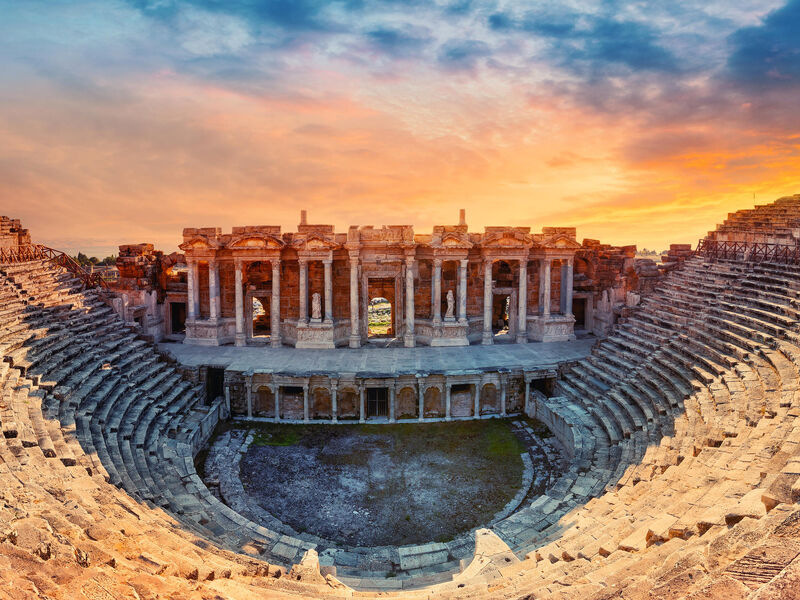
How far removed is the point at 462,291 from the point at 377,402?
7.56m

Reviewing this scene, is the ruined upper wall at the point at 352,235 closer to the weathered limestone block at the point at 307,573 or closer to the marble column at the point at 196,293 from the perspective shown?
the marble column at the point at 196,293

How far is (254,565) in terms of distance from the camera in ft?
32.8

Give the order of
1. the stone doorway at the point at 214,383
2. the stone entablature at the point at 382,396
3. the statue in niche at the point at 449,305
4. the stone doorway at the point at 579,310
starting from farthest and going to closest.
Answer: the stone doorway at the point at 579,310, the statue in niche at the point at 449,305, the stone doorway at the point at 214,383, the stone entablature at the point at 382,396

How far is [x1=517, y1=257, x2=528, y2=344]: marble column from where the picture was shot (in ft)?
89.6

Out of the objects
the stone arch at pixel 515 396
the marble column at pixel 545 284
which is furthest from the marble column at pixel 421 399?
the marble column at pixel 545 284

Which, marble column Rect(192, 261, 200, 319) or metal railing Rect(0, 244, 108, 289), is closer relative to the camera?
metal railing Rect(0, 244, 108, 289)

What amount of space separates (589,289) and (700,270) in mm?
6441

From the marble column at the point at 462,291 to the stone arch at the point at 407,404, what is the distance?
5859mm

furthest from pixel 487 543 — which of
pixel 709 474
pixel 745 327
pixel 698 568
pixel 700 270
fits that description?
pixel 700 270

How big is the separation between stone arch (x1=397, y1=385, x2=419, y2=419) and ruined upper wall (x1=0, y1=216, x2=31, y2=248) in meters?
18.2

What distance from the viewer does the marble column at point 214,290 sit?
26078 mm

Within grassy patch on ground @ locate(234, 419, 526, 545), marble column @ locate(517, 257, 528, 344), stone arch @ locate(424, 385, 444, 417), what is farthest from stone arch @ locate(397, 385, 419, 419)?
→ marble column @ locate(517, 257, 528, 344)

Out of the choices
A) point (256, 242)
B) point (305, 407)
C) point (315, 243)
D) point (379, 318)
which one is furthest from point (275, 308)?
point (379, 318)

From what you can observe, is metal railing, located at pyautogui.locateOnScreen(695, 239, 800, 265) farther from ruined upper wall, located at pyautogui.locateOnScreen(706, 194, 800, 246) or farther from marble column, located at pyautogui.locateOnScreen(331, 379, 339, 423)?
marble column, located at pyautogui.locateOnScreen(331, 379, 339, 423)
